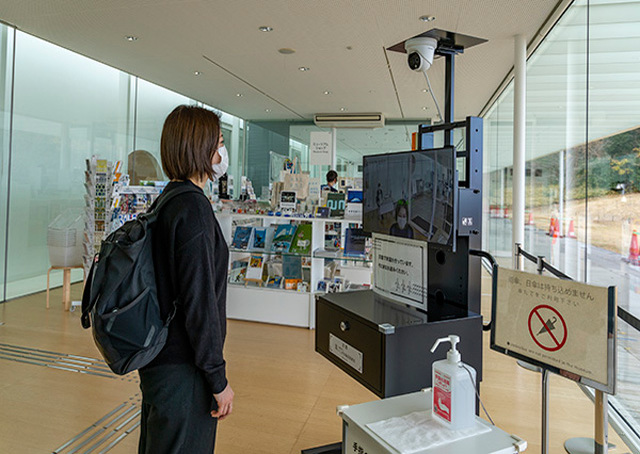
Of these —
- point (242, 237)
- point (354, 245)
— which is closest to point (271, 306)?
point (242, 237)

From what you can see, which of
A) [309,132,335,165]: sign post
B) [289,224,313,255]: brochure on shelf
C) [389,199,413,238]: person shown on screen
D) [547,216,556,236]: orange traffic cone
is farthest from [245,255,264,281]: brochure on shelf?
[389,199,413,238]: person shown on screen

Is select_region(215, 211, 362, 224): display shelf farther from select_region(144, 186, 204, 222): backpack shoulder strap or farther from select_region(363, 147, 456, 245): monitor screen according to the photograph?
select_region(144, 186, 204, 222): backpack shoulder strap

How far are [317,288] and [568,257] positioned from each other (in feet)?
Result: 7.59

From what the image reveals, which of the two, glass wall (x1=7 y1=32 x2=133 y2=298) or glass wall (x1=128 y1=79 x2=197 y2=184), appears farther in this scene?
glass wall (x1=128 y1=79 x2=197 y2=184)

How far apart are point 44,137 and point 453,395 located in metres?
6.13

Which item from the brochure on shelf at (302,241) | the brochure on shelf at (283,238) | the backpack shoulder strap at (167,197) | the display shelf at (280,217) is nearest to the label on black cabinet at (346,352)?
the backpack shoulder strap at (167,197)

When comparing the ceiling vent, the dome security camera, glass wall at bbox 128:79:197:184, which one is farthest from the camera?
the ceiling vent

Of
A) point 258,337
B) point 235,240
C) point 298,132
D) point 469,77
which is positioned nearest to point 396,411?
point 258,337

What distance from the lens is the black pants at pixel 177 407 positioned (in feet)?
4.17

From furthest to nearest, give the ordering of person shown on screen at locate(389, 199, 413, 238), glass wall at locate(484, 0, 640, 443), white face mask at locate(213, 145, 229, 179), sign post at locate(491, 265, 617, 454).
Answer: glass wall at locate(484, 0, 640, 443)
white face mask at locate(213, 145, 229, 179)
person shown on screen at locate(389, 199, 413, 238)
sign post at locate(491, 265, 617, 454)

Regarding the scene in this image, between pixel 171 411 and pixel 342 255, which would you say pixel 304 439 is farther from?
pixel 342 255

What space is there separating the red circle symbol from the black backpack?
1035mm

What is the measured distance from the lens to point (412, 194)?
1361 millimetres

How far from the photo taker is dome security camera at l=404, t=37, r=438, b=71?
71.1 inches
